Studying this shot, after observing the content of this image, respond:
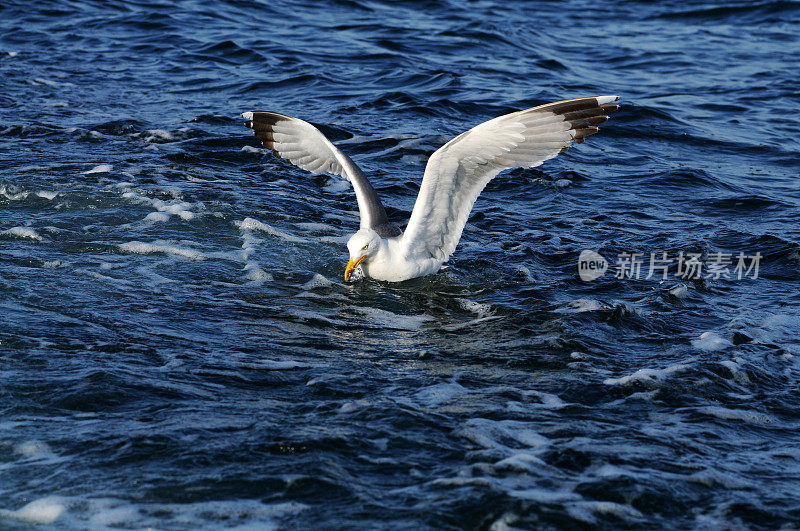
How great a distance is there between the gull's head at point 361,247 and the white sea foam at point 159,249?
121cm

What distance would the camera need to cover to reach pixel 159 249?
23.5ft

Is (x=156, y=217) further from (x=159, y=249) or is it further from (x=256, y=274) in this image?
(x=256, y=274)

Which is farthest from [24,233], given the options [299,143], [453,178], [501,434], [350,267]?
[501,434]

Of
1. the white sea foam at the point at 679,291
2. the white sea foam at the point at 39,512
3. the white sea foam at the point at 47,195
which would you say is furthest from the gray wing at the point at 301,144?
the white sea foam at the point at 39,512

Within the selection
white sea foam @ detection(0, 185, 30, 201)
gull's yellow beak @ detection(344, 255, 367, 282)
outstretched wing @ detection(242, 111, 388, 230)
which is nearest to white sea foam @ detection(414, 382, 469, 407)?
gull's yellow beak @ detection(344, 255, 367, 282)

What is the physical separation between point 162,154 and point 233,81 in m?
3.53

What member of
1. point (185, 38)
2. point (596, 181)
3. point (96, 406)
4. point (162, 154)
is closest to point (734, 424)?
point (96, 406)

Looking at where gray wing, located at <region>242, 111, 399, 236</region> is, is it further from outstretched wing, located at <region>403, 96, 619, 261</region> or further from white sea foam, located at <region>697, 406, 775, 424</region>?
white sea foam, located at <region>697, 406, 775, 424</region>

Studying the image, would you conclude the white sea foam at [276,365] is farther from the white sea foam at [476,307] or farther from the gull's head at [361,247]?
the white sea foam at [476,307]

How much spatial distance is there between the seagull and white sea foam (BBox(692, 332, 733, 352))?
1578 mm

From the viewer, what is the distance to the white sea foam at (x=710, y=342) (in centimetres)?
575

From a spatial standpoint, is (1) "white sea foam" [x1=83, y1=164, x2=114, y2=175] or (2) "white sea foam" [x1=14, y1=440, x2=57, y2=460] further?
(1) "white sea foam" [x1=83, y1=164, x2=114, y2=175]

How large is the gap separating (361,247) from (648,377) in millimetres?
2339

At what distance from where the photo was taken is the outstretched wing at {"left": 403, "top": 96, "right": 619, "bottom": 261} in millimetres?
6539
